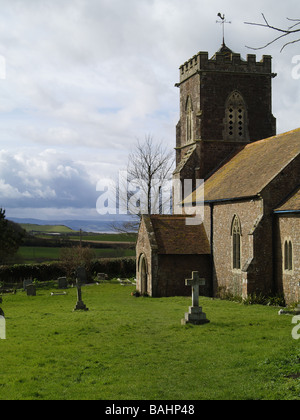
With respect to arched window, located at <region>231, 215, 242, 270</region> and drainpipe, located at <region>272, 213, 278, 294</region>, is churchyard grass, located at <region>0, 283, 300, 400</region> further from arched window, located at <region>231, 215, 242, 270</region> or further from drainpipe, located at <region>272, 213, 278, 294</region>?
arched window, located at <region>231, 215, 242, 270</region>

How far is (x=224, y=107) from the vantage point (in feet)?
106

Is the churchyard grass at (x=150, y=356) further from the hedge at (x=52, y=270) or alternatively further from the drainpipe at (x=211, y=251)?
the hedge at (x=52, y=270)

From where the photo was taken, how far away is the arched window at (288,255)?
19.4m

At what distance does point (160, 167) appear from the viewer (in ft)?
153

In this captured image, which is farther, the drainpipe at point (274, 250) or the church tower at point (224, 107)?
the church tower at point (224, 107)

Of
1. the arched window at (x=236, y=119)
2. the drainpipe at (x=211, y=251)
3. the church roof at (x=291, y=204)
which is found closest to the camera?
the church roof at (x=291, y=204)

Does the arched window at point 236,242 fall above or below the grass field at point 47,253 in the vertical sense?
above

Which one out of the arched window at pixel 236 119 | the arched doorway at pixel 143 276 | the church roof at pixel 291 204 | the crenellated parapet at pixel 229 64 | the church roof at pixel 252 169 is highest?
the crenellated parapet at pixel 229 64

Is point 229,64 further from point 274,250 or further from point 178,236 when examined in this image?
point 274,250

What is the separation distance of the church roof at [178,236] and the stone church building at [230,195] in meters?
0.06

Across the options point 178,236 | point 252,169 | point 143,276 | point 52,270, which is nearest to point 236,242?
point 178,236

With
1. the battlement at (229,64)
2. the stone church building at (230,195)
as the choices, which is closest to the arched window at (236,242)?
the stone church building at (230,195)
